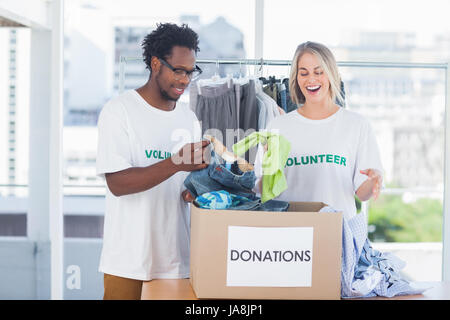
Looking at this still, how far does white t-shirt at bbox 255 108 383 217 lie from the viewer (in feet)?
6.34

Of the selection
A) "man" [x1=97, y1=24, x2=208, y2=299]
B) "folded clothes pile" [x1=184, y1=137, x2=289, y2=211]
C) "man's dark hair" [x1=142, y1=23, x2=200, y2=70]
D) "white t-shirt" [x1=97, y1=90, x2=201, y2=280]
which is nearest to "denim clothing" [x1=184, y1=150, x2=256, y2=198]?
"folded clothes pile" [x1=184, y1=137, x2=289, y2=211]

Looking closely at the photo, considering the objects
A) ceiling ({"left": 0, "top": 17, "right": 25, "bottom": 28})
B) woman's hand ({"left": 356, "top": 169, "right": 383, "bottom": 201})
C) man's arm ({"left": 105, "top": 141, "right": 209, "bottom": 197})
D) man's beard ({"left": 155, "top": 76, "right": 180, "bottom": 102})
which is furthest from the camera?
ceiling ({"left": 0, "top": 17, "right": 25, "bottom": 28})

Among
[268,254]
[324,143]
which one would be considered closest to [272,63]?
[324,143]

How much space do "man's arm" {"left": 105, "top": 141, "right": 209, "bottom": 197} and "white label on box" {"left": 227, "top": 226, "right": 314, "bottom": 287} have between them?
12.0 inches

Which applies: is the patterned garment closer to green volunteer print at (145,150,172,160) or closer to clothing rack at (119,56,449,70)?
green volunteer print at (145,150,172,160)

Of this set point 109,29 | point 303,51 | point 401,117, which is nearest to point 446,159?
point 303,51

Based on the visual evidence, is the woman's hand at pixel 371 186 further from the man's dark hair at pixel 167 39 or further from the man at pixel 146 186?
the man's dark hair at pixel 167 39

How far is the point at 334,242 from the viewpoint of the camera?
1368 mm

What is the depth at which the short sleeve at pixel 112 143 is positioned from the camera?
1.71 meters

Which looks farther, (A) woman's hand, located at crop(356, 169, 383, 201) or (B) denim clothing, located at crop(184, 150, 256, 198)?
(A) woman's hand, located at crop(356, 169, 383, 201)

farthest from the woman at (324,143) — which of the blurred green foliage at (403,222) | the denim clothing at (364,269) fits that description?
the blurred green foliage at (403,222)
